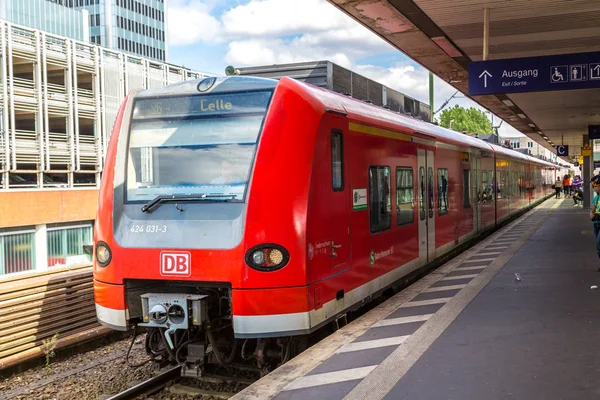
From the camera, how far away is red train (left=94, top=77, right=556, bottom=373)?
6.32m

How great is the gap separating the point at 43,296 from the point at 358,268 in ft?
12.8

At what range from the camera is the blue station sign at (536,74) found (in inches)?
489

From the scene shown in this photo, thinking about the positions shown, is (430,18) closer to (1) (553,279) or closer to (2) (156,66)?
(1) (553,279)

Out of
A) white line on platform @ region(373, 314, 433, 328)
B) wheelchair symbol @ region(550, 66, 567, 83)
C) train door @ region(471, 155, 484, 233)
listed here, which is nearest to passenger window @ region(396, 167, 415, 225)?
white line on platform @ region(373, 314, 433, 328)

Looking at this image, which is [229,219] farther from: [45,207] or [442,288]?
[45,207]

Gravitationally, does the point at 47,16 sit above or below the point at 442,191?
above

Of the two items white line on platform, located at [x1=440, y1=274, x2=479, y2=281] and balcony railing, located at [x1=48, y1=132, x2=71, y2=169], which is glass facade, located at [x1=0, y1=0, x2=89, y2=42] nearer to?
balcony railing, located at [x1=48, y1=132, x2=71, y2=169]

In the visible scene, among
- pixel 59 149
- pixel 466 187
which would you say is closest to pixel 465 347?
pixel 466 187

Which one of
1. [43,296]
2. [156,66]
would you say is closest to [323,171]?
[43,296]

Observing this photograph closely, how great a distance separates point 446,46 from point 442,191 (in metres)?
3.95

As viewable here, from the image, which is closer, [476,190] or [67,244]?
[476,190]

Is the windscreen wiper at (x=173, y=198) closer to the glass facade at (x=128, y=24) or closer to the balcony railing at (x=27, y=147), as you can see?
the balcony railing at (x=27, y=147)

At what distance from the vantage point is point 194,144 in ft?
22.5

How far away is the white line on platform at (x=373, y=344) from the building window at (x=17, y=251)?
82.9 feet
